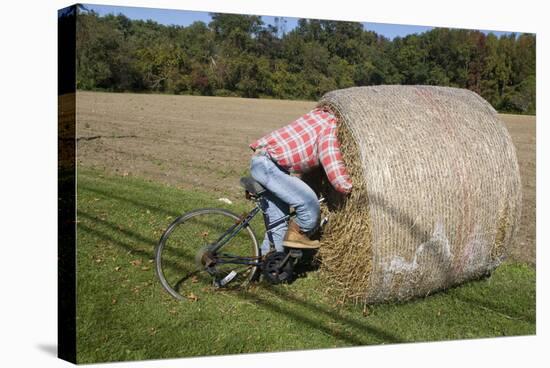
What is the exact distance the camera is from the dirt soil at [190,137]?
5.16 metres

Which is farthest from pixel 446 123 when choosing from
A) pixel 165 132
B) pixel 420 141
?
pixel 165 132

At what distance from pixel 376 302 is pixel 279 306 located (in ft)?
2.42

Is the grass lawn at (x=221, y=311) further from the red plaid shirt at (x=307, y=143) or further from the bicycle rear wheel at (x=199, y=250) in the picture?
the red plaid shirt at (x=307, y=143)

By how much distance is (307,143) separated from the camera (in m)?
4.84

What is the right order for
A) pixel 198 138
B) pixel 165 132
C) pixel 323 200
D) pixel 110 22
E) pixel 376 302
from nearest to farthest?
pixel 110 22 < pixel 376 302 < pixel 323 200 < pixel 165 132 < pixel 198 138

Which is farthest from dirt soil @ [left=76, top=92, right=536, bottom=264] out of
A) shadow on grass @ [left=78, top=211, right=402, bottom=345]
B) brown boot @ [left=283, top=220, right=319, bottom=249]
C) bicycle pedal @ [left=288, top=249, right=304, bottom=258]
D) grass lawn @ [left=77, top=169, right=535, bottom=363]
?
bicycle pedal @ [left=288, top=249, right=304, bottom=258]

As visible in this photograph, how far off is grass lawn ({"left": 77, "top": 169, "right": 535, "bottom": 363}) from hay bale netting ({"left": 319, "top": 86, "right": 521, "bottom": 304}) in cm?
24

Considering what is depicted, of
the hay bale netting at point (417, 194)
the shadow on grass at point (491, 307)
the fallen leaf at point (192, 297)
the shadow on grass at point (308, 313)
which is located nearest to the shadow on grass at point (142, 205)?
the shadow on grass at point (308, 313)

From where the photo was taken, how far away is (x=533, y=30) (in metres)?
5.88

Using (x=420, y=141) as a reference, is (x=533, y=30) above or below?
above

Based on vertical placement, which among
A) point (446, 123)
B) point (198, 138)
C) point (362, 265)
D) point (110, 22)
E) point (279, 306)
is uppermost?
point (110, 22)

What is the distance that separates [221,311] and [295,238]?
0.79 metres

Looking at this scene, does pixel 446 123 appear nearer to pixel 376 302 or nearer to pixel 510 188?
pixel 510 188

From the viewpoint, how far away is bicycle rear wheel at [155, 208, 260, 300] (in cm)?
487
